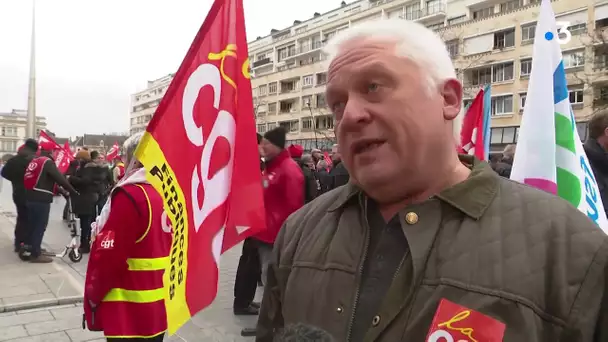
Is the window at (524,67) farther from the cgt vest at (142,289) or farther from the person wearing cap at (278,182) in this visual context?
the cgt vest at (142,289)

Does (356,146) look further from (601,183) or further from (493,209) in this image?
(601,183)

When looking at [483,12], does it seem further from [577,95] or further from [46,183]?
[46,183]

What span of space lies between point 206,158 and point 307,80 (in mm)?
53555

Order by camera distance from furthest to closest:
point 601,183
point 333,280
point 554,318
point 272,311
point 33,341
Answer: point 33,341, point 601,183, point 272,311, point 333,280, point 554,318

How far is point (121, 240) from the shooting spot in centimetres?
246

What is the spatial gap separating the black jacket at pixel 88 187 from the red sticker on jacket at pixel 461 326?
25.2 ft

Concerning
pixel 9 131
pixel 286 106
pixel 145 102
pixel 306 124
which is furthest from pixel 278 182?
pixel 9 131

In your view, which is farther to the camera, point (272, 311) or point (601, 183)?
point (601, 183)

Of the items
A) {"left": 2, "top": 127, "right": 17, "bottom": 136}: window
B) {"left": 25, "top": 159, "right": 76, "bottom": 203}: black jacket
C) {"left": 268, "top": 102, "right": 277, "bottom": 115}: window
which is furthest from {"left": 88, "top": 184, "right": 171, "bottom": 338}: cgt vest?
{"left": 2, "top": 127, "right": 17, "bottom": 136}: window

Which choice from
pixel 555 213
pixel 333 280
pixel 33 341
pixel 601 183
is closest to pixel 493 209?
pixel 555 213

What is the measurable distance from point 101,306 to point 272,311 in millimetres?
1393

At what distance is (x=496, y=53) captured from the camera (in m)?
35.8

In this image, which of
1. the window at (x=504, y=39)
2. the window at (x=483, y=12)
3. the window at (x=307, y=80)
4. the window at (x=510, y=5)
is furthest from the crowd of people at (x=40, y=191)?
the window at (x=307, y=80)

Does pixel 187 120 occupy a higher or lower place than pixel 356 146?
higher
